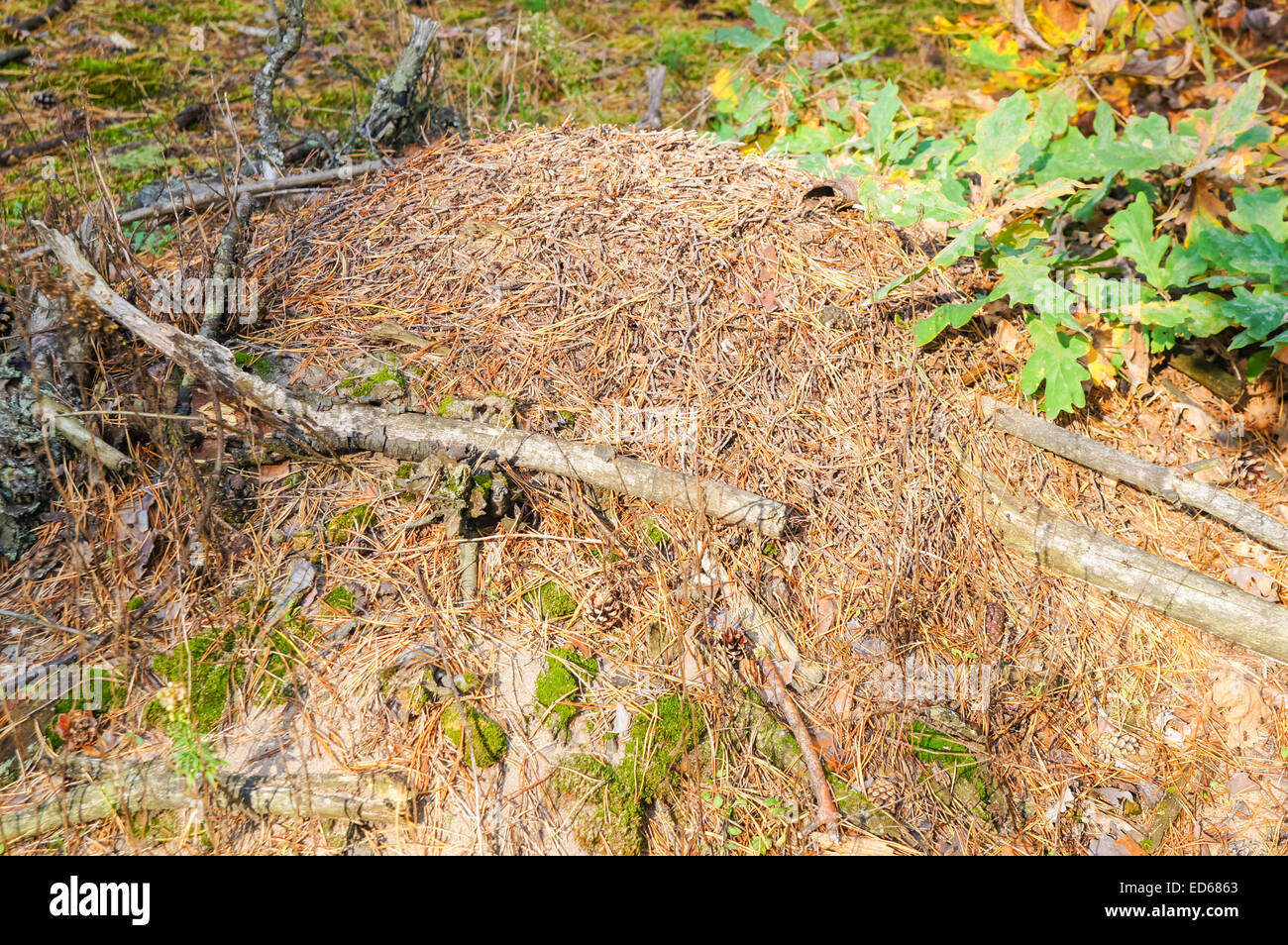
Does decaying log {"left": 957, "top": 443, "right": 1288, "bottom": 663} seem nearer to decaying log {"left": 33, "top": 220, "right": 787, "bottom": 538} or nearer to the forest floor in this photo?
the forest floor

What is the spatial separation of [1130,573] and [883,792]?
1.26 meters

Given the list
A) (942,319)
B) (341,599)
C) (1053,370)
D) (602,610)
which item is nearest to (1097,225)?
(1053,370)

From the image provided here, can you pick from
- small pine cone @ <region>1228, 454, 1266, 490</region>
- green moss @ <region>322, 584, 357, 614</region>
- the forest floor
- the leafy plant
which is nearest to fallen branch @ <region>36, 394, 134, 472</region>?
the forest floor

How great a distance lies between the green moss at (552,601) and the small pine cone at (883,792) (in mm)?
1030

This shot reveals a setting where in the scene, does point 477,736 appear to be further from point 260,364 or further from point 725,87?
point 725,87

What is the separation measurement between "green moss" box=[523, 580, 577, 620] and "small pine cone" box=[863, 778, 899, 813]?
103cm

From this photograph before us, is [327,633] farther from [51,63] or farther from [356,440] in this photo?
[51,63]

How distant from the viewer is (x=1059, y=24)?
3.41m

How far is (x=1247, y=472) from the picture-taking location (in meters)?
2.90

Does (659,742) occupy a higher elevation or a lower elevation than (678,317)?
lower

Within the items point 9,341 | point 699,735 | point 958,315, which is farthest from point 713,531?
point 9,341

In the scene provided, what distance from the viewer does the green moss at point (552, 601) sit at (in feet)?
7.44

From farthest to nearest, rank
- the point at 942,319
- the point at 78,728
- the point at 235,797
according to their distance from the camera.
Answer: the point at 942,319
the point at 78,728
the point at 235,797

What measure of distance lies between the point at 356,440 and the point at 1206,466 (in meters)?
3.25
